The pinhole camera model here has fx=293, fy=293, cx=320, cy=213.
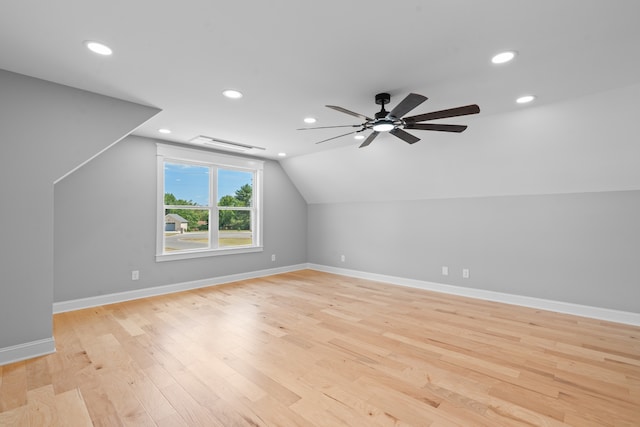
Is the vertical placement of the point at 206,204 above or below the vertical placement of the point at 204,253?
above

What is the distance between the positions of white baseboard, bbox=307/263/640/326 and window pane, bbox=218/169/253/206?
2740mm

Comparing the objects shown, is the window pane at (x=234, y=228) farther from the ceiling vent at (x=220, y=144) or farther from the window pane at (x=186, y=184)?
the ceiling vent at (x=220, y=144)

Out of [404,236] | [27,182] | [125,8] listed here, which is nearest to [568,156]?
[404,236]

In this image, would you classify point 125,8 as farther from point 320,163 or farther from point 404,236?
point 404,236

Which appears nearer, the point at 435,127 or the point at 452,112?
the point at 452,112

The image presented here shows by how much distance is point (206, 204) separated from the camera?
5.26 meters

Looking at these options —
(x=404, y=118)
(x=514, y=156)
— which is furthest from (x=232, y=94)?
(x=514, y=156)

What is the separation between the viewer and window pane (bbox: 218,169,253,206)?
551 cm

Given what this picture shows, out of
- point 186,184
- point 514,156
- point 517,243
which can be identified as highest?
point 514,156

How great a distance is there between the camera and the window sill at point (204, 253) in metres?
4.60

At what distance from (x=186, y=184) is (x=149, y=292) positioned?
5.96 ft

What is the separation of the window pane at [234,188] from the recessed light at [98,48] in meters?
3.27

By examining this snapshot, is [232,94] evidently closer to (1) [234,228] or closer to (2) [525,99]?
(2) [525,99]

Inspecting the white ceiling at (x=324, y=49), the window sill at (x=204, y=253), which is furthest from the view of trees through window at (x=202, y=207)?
the white ceiling at (x=324, y=49)
